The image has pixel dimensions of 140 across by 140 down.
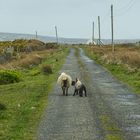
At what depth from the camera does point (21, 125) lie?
15078 millimetres

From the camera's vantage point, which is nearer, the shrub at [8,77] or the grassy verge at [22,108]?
the grassy verge at [22,108]

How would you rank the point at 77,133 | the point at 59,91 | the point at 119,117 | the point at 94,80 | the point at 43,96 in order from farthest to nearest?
1. the point at 94,80
2. the point at 59,91
3. the point at 43,96
4. the point at 119,117
5. the point at 77,133

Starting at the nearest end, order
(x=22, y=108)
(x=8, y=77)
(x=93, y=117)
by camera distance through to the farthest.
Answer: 1. (x=93, y=117)
2. (x=22, y=108)
3. (x=8, y=77)

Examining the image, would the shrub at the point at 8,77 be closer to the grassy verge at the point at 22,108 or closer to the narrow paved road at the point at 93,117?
the grassy verge at the point at 22,108

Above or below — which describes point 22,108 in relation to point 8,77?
above

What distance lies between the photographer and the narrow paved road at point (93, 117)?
43.9 feet

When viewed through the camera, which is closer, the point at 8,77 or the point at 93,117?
the point at 93,117

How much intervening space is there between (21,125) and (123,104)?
6076mm

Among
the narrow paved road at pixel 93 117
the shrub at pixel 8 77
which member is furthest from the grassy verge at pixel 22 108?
the shrub at pixel 8 77

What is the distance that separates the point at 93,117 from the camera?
16.3m

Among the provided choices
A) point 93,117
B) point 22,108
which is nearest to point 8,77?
point 22,108

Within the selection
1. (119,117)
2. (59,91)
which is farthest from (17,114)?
(59,91)

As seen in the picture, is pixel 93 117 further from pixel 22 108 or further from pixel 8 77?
pixel 8 77

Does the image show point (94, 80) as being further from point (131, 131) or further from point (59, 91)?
point (131, 131)
